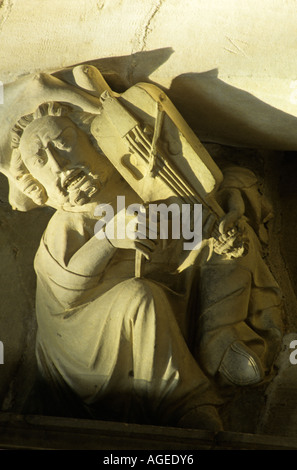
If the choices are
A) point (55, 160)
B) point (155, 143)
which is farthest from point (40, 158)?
point (155, 143)

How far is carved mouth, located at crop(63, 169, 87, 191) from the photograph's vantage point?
2381 mm

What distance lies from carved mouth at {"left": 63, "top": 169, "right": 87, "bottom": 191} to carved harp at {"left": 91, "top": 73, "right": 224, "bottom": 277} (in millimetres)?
154

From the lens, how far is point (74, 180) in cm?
240

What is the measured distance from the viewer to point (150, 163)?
2.29 meters

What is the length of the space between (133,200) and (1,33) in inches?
35.0

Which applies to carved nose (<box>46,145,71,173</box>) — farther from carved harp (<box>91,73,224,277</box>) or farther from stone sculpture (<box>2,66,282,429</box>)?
carved harp (<box>91,73,224,277</box>)

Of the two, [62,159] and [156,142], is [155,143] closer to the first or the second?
[156,142]

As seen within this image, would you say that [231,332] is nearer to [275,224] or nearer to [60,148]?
[275,224]

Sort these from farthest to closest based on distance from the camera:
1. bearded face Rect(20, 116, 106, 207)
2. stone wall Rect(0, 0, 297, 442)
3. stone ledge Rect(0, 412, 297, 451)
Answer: bearded face Rect(20, 116, 106, 207) < stone wall Rect(0, 0, 297, 442) < stone ledge Rect(0, 412, 297, 451)

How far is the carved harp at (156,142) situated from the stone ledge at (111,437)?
597 mm

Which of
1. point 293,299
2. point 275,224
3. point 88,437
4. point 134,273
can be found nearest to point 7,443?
point 88,437

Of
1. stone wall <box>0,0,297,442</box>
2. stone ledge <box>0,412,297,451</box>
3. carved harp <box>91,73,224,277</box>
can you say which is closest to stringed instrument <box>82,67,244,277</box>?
carved harp <box>91,73,224,277</box>

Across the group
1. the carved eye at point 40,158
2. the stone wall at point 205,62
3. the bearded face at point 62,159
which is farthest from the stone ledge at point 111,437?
the carved eye at point 40,158

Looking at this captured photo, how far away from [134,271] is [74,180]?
456 millimetres
